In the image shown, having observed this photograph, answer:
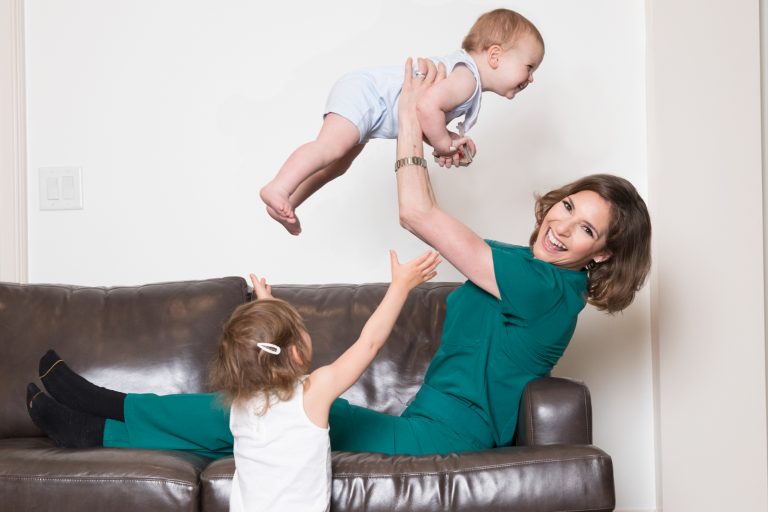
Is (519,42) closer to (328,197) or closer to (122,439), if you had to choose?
(328,197)

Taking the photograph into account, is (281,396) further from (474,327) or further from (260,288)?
(474,327)

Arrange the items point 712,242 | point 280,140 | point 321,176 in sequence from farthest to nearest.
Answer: point 280,140
point 712,242
point 321,176

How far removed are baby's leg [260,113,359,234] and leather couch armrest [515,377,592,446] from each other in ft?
2.37

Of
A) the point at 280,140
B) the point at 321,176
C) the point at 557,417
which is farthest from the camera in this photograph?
the point at 280,140

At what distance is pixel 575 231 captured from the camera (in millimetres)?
2105

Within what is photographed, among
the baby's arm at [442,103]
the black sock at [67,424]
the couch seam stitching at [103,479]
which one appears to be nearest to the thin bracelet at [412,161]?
the baby's arm at [442,103]

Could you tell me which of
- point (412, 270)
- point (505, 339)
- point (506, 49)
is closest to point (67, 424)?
point (412, 270)

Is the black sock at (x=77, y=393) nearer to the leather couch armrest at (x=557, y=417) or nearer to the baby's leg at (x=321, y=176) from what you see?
the baby's leg at (x=321, y=176)

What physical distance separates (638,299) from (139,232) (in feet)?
6.02

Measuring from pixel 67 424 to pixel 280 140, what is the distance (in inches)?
54.0

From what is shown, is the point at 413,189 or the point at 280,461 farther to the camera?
the point at 413,189

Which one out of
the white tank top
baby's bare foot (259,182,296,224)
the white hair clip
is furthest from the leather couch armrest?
baby's bare foot (259,182,296,224)

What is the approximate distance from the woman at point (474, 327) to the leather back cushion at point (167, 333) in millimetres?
364

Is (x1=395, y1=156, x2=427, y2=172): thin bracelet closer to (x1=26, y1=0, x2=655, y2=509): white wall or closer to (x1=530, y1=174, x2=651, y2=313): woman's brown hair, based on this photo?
(x1=530, y1=174, x2=651, y2=313): woman's brown hair
